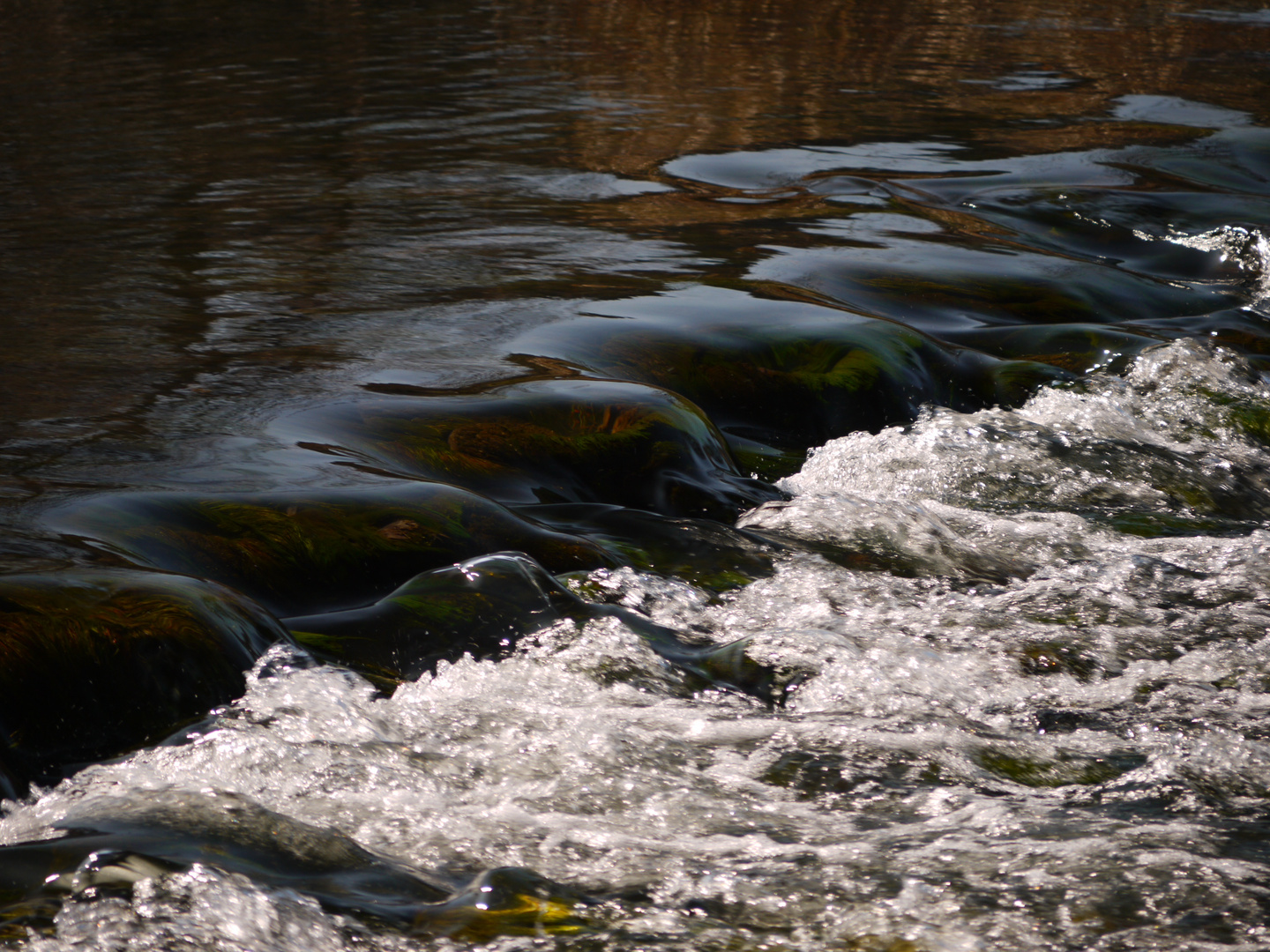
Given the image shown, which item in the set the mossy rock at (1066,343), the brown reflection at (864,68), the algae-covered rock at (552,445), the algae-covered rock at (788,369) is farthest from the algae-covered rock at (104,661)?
the brown reflection at (864,68)

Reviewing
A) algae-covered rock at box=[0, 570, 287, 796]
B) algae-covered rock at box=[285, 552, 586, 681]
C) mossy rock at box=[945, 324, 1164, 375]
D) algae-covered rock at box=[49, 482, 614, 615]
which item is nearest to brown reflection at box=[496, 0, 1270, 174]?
mossy rock at box=[945, 324, 1164, 375]

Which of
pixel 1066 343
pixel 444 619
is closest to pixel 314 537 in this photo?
pixel 444 619

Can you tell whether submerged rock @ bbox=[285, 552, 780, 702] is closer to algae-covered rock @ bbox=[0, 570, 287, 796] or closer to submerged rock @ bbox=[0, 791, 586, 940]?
algae-covered rock @ bbox=[0, 570, 287, 796]

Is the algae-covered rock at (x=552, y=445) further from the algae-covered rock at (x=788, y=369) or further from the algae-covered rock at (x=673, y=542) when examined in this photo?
the algae-covered rock at (x=788, y=369)

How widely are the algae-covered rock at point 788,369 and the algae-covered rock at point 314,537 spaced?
1.44 m

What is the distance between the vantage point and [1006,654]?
3400 mm

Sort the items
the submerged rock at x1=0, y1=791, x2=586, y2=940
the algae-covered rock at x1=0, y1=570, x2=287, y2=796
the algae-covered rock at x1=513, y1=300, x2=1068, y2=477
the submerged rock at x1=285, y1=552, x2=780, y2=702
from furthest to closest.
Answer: the algae-covered rock at x1=513, y1=300, x2=1068, y2=477 → the submerged rock at x1=285, y1=552, x2=780, y2=702 → the algae-covered rock at x1=0, y1=570, x2=287, y2=796 → the submerged rock at x1=0, y1=791, x2=586, y2=940

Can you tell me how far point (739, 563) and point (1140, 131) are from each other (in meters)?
8.57

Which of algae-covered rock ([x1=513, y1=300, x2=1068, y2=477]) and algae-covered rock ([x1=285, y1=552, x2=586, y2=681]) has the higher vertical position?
algae-covered rock ([x1=513, y1=300, x2=1068, y2=477])

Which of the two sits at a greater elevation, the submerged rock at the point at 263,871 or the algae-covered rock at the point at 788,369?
the algae-covered rock at the point at 788,369

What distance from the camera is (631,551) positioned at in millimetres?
4004

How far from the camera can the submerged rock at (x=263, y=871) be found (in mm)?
2111

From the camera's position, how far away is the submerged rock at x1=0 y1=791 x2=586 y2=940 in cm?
211

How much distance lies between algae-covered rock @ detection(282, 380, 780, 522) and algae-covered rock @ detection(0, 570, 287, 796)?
126 centimetres
